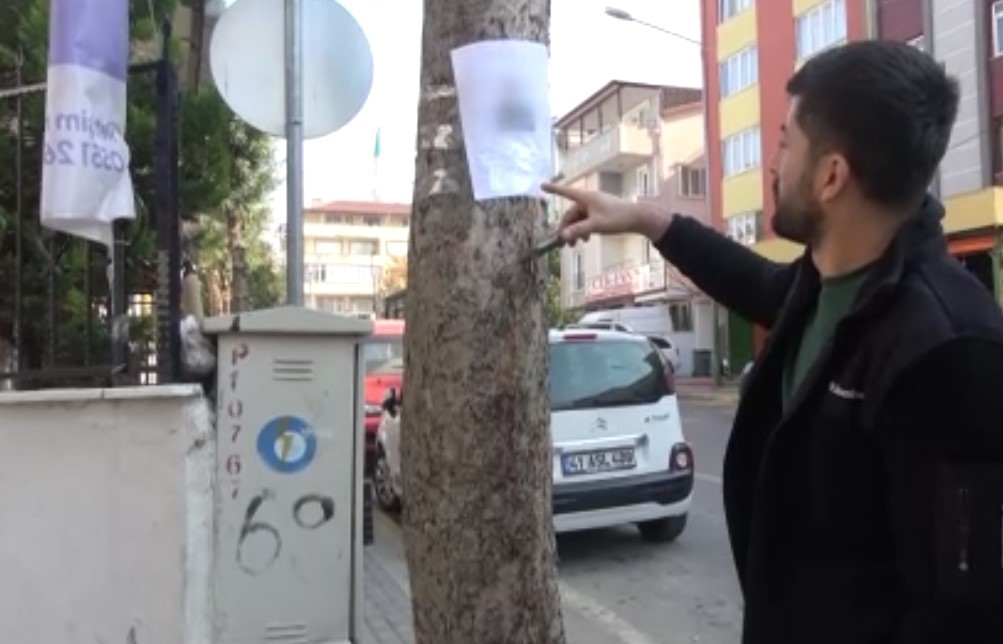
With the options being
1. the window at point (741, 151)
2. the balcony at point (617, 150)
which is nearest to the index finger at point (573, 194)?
the window at point (741, 151)

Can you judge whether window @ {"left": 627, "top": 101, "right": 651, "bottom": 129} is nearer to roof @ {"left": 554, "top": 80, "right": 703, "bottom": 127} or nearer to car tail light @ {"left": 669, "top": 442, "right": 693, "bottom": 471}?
roof @ {"left": 554, "top": 80, "right": 703, "bottom": 127}

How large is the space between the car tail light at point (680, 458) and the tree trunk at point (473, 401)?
5920 mm

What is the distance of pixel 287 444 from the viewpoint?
438 cm

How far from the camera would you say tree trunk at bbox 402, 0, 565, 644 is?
230cm

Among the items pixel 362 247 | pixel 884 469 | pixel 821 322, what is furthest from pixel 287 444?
pixel 362 247

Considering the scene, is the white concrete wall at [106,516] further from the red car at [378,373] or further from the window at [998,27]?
the window at [998,27]

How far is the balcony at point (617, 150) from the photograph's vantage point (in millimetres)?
46188

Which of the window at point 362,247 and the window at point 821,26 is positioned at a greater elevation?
the window at point 362,247

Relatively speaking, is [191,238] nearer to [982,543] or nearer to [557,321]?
[982,543]

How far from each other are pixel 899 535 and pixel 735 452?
1.31 feet

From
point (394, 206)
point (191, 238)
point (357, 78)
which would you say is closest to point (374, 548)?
point (191, 238)

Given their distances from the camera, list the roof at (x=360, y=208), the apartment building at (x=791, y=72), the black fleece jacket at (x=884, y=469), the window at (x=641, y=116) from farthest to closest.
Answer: the roof at (x=360, y=208)
the window at (x=641, y=116)
the apartment building at (x=791, y=72)
the black fleece jacket at (x=884, y=469)

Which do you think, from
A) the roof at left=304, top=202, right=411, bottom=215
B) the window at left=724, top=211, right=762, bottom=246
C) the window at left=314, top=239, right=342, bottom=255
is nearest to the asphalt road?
the window at left=724, top=211, right=762, bottom=246

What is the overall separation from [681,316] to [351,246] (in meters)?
56.7
